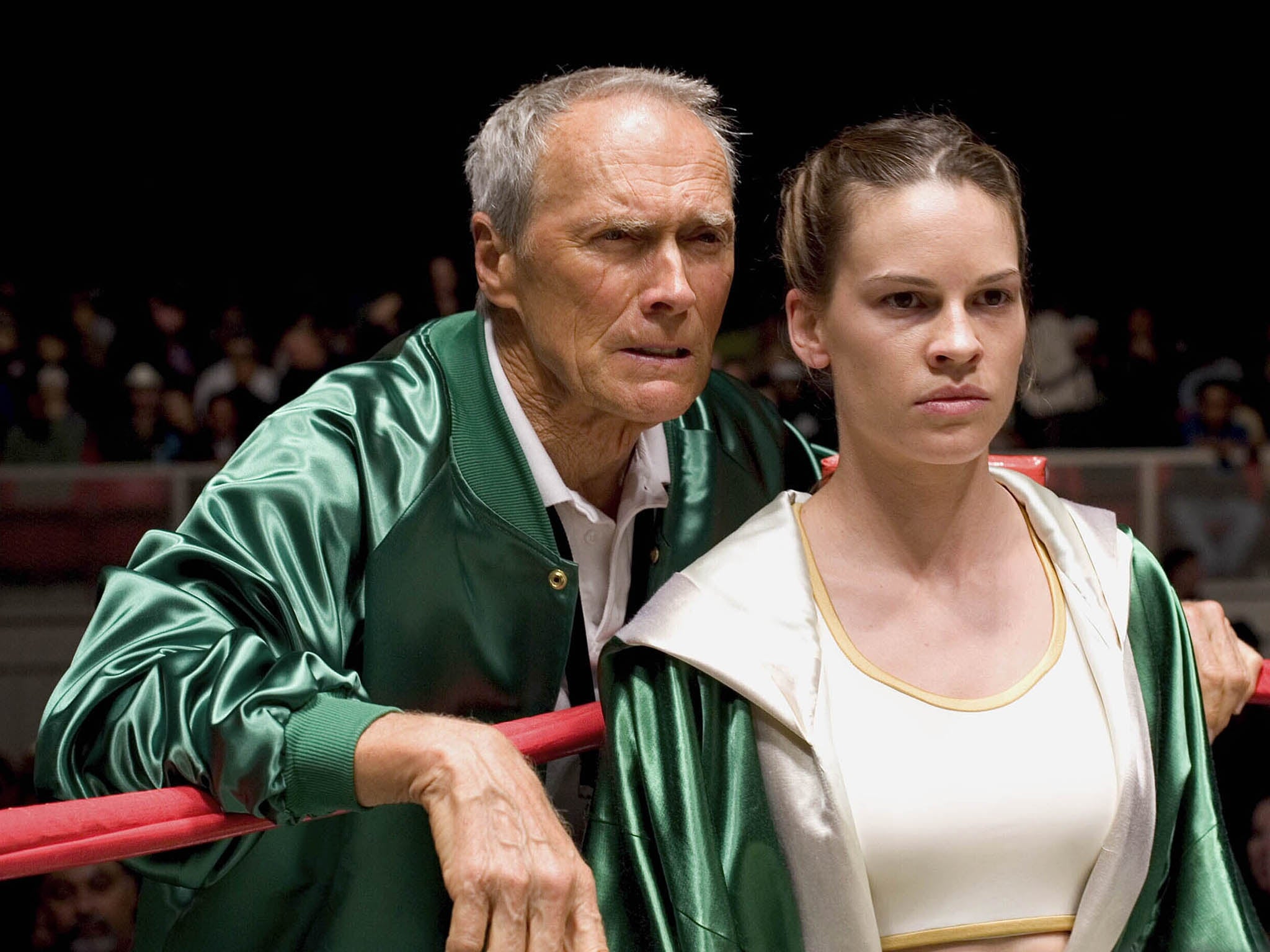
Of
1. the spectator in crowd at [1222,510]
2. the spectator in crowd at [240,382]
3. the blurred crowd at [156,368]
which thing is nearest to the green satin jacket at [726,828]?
the spectator in crowd at [1222,510]

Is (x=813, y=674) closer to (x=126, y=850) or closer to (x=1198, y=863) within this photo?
(x=1198, y=863)

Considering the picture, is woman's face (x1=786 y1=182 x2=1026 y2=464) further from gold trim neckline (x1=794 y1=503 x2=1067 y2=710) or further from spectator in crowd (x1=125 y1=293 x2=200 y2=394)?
spectator in crowd (x1=125 y1=293 x2=200 y2=394)

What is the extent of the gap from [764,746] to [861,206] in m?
0.39

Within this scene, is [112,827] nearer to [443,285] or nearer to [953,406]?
[953,406]

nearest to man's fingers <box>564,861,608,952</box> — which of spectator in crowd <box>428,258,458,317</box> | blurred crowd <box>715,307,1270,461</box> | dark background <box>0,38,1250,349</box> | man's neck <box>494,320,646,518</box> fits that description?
man's neck <box>494,320,646,518</box>

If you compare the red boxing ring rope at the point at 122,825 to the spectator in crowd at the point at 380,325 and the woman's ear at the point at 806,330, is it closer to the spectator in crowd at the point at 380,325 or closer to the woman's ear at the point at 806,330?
the woman's ear at the point at 806,330

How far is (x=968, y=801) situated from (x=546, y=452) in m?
0.54

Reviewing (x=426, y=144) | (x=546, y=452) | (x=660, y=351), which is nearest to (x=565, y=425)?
(x=546, y=452)

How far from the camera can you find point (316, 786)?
42.9 inches

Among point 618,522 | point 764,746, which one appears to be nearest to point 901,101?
point 618,522

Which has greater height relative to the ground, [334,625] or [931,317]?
[931,317]

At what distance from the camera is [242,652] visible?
1.16 metres

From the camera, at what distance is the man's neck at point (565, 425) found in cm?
148

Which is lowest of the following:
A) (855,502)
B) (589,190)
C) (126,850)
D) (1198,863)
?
(1198,863)
